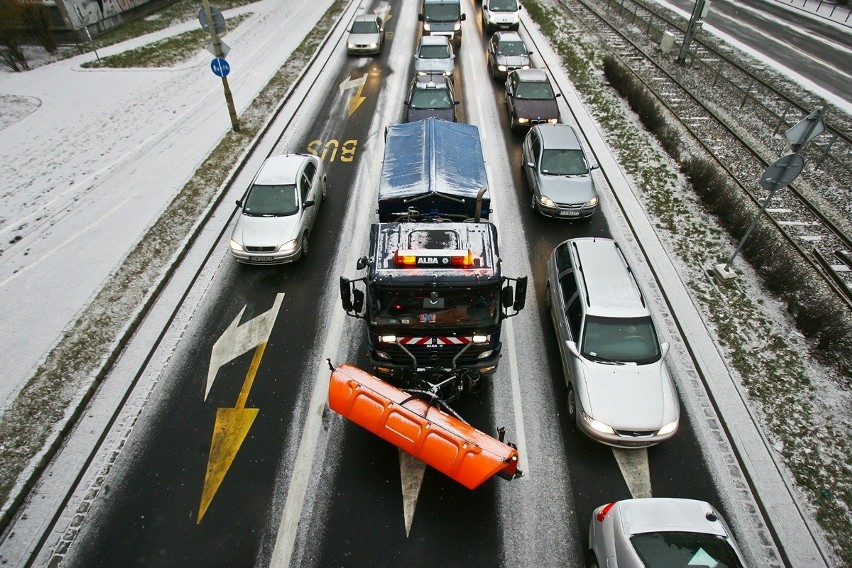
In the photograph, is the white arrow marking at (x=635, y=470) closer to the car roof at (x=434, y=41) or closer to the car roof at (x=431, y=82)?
the car roof at (x=431, y=82)

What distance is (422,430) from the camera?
731cm

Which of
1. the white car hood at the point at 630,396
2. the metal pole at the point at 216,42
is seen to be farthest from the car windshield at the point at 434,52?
the white car hood at the point at 630,396

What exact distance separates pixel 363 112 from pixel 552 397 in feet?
49.2

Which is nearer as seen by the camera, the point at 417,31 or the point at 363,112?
the point at 363,112

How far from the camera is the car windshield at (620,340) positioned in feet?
28.1

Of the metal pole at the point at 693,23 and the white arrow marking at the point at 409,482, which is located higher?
the metal pole at the point at 693,23

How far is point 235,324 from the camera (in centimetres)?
1075

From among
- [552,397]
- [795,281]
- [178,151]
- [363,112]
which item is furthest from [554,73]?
[552,397]

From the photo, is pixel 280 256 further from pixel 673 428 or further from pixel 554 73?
pixel 554 73

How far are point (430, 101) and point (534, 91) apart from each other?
14.2 ft

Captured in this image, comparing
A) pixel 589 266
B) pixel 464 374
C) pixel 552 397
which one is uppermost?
pixel 589 266

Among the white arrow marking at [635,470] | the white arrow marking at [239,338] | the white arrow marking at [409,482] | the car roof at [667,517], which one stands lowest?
the white arrow marking at [635,470]

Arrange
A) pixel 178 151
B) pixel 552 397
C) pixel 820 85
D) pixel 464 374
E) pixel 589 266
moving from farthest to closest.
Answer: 1. pixel 820 85
2. pixel 178 151
3. pixel 589 266
4. pixel 552 397
5. pixel 464 374

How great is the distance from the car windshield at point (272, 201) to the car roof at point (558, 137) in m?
7.68
